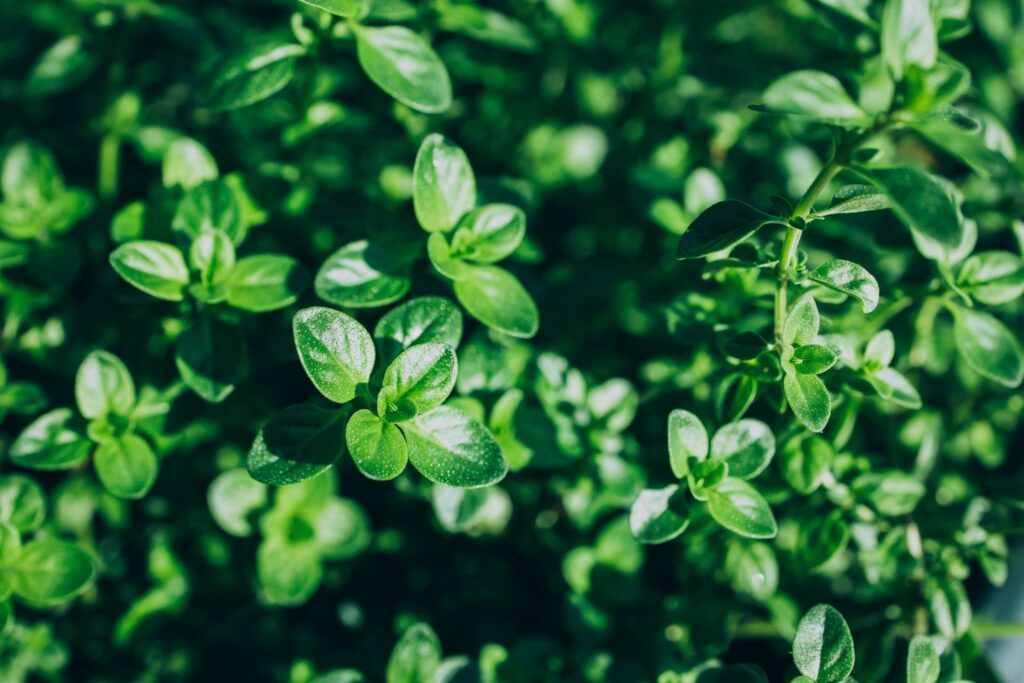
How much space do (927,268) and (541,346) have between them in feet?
2.28

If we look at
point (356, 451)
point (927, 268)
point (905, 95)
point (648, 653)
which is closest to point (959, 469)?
point (927, 268)

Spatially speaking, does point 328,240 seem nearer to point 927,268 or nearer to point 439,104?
point 439,104

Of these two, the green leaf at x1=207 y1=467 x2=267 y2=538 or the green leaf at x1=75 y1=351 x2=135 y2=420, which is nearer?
the green leaf at x1=75 y1=351 x2=135 y2=420

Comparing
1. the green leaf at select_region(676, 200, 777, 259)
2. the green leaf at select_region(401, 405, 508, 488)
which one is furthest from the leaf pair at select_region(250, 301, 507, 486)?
the green leaf at select_region(676, 200, 777, 259)

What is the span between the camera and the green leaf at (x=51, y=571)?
1.27 meters

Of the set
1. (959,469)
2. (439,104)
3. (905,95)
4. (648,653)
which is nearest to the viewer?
(905,95)

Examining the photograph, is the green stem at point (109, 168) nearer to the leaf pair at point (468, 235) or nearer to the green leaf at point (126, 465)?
the green leaf at point (126, 465)

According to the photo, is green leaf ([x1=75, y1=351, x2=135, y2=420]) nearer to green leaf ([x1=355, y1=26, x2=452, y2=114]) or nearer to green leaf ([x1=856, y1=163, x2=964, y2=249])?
green leaf ([x1=355, y1=26, x2=452, y2=114])

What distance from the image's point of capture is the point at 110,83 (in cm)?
172

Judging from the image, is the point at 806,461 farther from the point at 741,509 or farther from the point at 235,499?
the point at 235,499

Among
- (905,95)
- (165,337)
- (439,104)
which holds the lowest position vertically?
(165,337)

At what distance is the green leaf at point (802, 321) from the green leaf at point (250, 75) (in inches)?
30.9

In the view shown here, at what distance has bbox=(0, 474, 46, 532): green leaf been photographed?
1312mm

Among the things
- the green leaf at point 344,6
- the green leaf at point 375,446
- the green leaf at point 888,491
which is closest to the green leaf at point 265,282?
the green leaf at point 375,446
